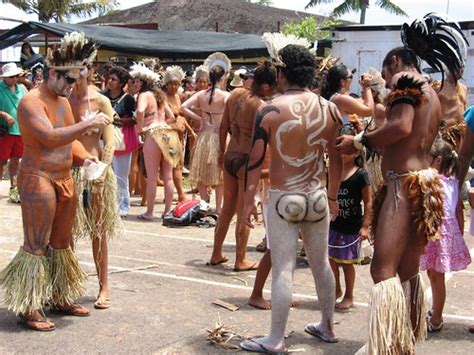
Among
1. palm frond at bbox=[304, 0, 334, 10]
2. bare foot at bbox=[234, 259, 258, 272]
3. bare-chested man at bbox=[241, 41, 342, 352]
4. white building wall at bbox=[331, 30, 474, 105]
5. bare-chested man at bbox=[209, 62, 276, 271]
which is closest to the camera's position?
bare-chested man at bbox=[241, 41, 342, 352]

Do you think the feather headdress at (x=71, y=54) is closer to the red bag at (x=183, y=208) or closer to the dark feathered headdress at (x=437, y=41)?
the dark feathered headdress at (x=437, y=41)

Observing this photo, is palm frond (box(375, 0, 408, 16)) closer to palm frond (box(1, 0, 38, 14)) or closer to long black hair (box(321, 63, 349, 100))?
palm frond (box(1, 0, 38, 14))

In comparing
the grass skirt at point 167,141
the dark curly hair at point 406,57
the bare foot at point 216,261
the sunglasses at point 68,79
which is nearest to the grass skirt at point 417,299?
the dark curly hair at point 406,57

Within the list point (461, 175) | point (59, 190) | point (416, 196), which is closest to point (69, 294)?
point (59, 190)

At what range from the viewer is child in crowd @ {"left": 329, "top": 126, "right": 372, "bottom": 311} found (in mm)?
5801

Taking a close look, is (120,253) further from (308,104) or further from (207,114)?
(308,104)

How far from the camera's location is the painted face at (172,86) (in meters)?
10.9

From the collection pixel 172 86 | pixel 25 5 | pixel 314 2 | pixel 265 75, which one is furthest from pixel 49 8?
pixel 265 75

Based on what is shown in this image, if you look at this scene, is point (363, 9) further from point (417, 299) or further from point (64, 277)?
point (417, 299)

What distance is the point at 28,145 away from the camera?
17.0ft

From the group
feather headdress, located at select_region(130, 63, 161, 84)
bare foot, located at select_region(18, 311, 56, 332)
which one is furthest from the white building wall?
bare foot, located at select_region(18, 311, 56, 332)

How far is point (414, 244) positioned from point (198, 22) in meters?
41.1

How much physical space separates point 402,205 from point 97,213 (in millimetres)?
2374

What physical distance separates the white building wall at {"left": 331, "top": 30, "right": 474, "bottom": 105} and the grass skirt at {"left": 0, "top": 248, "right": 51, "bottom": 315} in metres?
13.5
